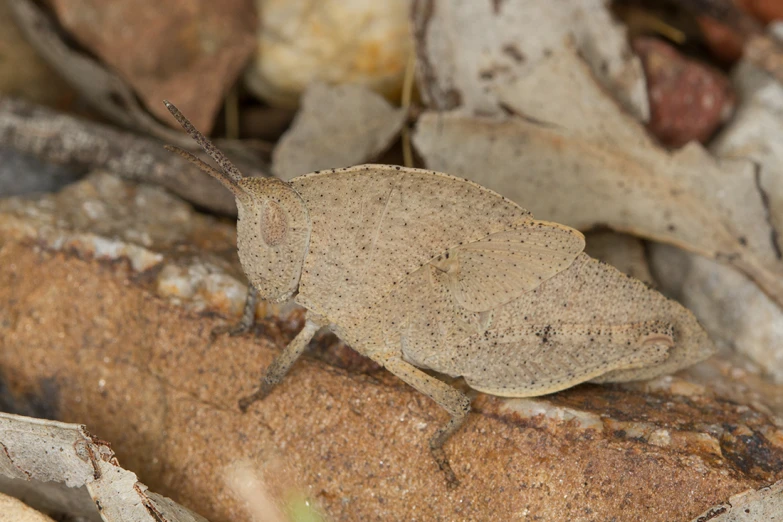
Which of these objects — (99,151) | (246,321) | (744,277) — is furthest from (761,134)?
(99,151)

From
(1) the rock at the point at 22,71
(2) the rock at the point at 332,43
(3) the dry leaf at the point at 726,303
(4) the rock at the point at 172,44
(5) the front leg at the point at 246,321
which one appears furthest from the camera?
(1) the rock at the point at 22,71

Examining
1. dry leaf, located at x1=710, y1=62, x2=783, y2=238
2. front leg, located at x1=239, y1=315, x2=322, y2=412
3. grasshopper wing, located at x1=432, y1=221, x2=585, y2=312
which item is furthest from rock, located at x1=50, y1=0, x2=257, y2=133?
dry leaf, located at x1=710, y1=62, x2=783, y2=238

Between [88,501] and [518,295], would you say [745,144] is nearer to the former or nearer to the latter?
[518,295]

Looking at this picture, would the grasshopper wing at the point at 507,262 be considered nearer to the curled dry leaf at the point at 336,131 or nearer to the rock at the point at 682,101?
the curled dry leaf at the point at 336,131

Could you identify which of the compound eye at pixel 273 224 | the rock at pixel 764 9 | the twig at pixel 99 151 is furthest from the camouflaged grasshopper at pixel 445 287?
the rock at pixel 764 9

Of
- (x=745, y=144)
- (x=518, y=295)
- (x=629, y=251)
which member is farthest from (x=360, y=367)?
(x=745, y=144)

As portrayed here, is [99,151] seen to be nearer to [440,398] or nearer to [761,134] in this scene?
[440,398]
